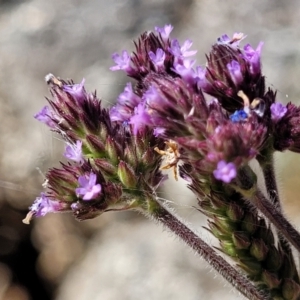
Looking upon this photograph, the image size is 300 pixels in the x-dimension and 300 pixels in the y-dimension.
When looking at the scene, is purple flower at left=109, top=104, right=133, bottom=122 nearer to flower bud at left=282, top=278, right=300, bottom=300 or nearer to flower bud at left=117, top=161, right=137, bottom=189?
flower bud at left=117, top=161, right=137, bottom=189

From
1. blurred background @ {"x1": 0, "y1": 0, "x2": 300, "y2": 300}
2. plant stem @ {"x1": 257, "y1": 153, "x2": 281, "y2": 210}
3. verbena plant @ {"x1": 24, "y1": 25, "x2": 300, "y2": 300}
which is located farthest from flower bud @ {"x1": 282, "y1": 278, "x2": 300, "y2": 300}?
blurred background @ {"x1": 0, "y1": 0, "x2": 300, "y2": 300}

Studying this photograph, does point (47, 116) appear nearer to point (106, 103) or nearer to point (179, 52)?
point (179, 52)

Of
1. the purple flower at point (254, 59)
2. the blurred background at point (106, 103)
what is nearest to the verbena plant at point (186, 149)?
the purple flower at point (254, 59)

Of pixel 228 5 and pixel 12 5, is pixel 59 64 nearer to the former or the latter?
pixel 12 5

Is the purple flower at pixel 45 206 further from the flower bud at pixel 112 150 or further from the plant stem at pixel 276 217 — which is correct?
the plant stem at pixel 276 217

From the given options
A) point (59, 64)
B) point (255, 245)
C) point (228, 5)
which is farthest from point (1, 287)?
point (255, 245)
